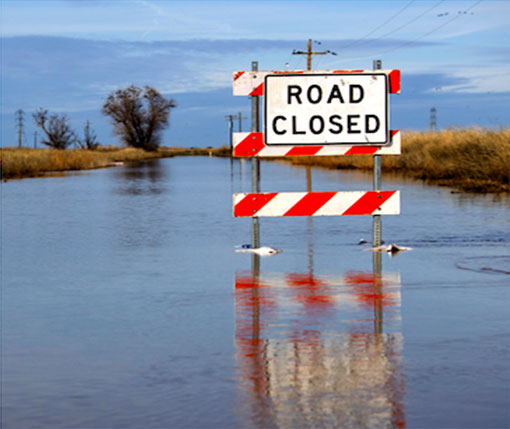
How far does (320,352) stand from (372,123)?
23.0 feet

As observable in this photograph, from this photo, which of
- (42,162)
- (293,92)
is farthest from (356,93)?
(42,162)

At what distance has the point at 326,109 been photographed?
13.2 metres

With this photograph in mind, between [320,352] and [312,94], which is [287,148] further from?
[320,352]

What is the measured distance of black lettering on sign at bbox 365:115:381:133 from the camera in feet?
43.3

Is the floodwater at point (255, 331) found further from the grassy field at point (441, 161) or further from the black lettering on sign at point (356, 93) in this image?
the grassy field at point (441, 161)

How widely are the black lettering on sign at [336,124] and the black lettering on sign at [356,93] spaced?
0.30 metres

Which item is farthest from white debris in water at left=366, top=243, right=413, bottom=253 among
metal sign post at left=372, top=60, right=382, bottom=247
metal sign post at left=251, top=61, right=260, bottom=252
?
metal sign post at left=251, top=61, right=260, bottom=252

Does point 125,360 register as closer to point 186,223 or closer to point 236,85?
point 236,85

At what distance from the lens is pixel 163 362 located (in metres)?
6.41

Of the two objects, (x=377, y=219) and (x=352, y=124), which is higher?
(x=352, y=124)

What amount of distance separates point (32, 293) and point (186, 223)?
844 centimetres

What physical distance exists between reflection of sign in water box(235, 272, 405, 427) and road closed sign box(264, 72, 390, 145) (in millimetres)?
3361

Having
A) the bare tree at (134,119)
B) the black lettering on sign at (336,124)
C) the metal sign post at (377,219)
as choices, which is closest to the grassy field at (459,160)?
the metal sign post at (377,219)

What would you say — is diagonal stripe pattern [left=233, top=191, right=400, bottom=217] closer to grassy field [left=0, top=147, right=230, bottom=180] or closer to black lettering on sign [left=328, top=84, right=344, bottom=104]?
black lettering on sign [left=328, top=84, right=344, bottom=104]
